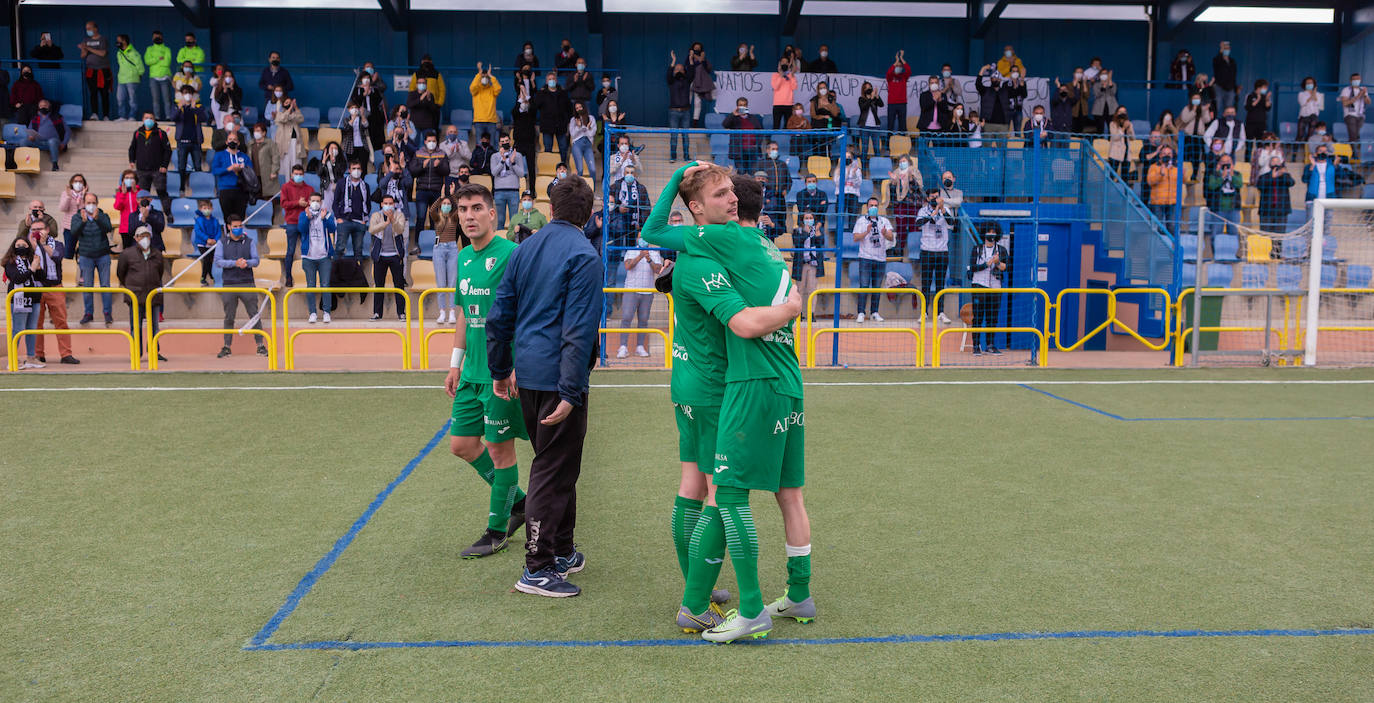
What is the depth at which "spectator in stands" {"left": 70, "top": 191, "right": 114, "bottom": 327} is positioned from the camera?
1534 centimetres

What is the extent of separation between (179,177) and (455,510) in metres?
15.5

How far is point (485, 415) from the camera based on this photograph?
541 cm

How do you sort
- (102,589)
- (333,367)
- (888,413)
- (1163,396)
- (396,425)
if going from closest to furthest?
(102,589)
(396,425)
(888,413)
(1163,396)
(333,367)

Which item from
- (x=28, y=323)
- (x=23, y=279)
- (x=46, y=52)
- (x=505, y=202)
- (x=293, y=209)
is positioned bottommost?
(x=28, y=323)

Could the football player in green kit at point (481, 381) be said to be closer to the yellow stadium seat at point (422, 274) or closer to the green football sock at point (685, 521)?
the green football sock at point (685, 521)

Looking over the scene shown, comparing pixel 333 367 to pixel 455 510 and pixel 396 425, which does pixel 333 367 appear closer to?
pixel 396 425

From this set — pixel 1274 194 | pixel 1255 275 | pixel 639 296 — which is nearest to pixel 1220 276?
pixel 1255 275

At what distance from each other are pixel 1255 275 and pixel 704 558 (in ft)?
49.1

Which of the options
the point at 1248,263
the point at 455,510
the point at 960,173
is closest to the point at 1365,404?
the point at 1248,263

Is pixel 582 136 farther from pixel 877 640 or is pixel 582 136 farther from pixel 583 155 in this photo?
pixel 877 640

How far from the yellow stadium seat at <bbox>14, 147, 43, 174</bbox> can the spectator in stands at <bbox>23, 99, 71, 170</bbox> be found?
519 mm

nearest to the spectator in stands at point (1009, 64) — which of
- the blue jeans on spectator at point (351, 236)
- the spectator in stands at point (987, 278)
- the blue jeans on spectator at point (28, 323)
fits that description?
the spectator in stands at point (987, 278)

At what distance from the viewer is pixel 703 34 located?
25.1 m

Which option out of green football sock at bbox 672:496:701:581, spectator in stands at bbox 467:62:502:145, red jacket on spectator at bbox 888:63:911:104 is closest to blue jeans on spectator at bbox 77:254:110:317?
spectator in stands at bbox 467:62:502:145
